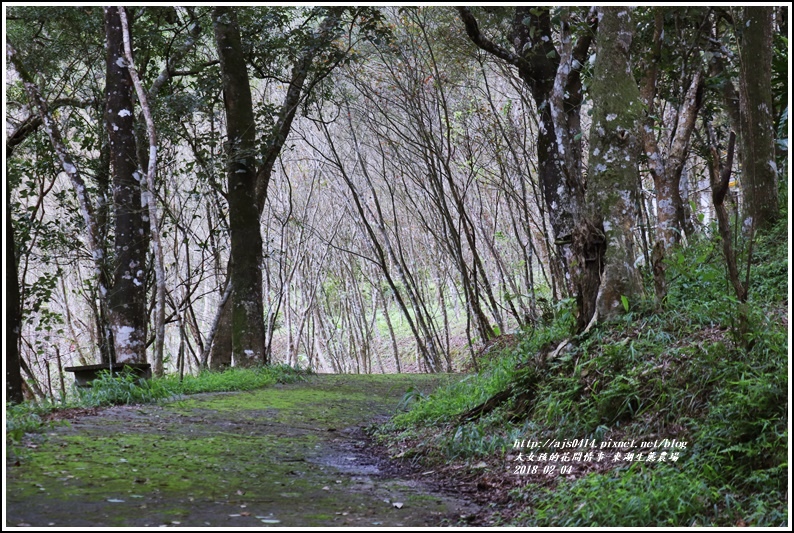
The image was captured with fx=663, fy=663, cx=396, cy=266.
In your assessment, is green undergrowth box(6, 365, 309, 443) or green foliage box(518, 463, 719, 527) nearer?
green foliage box(518, 463, 719, 527)

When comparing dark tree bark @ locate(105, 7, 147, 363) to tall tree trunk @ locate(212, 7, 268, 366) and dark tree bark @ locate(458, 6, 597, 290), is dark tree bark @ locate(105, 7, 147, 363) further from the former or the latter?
dark tree bark @ locate(458, 6, 597, 290)

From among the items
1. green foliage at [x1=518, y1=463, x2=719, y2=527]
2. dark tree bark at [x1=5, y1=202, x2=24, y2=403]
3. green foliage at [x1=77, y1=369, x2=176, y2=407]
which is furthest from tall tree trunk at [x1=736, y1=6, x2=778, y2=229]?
dark tree bark at [x1=5, y1=202, x2=24, y2=403]

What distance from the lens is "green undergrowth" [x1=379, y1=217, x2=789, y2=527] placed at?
2.80 m

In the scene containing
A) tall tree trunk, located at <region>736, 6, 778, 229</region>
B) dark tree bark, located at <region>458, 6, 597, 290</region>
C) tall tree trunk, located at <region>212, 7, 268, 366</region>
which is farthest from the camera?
tall tree trunk, located at <region>212, 7, 268, 366</region>

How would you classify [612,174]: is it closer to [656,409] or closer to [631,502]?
[656,409]

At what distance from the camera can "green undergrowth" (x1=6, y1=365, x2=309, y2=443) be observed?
162 inches

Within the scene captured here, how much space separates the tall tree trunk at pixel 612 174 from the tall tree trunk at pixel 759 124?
1731mm

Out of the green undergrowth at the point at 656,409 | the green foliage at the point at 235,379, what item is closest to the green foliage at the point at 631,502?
the green undergrowth at the point at 656,409

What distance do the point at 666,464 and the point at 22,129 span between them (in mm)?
9384

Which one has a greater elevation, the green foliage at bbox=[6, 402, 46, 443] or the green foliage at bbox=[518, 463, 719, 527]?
the green foliage at bbox=[6, 402, 46, 443]

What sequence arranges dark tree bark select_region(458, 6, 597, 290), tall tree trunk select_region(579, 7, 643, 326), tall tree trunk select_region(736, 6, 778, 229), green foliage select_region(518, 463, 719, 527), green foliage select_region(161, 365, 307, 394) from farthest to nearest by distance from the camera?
green foliage select_region(161, 365, 307, 394) → dark tree bark select_region(458, 6, 597, 290) → tall tree trunk select_region(736, 6, 778, 229) → tall tree trunk select_region(579, 7, 643, 326) → green foliage select_region(518, 463, 719, 527)

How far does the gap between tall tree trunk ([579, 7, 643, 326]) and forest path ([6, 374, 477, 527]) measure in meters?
2.12

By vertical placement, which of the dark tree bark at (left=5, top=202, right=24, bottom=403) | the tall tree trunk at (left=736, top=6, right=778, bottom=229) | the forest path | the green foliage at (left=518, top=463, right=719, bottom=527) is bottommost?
the green foliage at (left=518, top=463, right=719, bottom=527)

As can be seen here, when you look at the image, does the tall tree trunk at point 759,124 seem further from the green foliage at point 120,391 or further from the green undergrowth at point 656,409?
the green foliage at point 120,391
